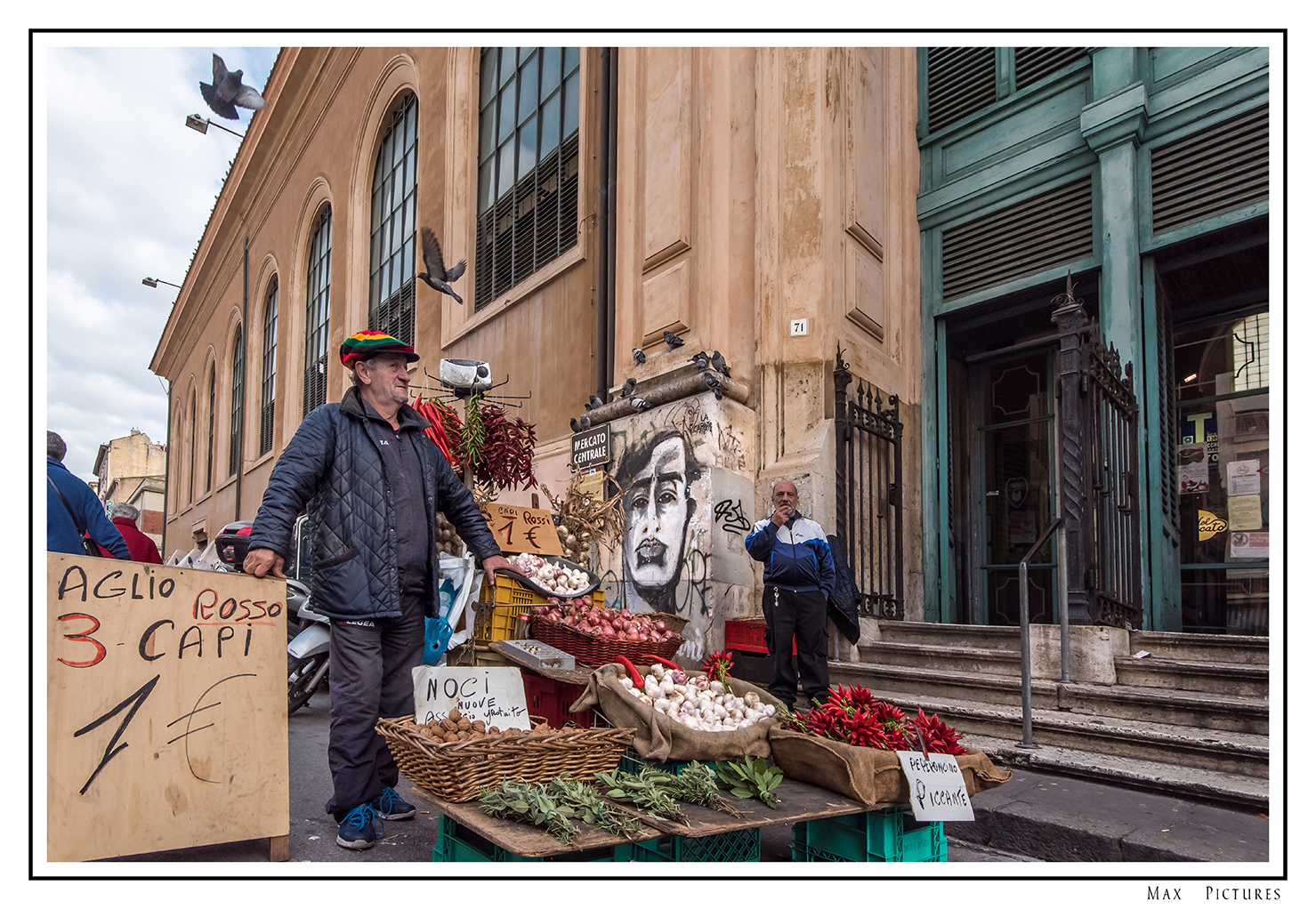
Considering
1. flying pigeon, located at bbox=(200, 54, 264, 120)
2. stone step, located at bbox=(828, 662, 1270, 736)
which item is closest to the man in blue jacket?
stone step, located at bbox=(828, 662, 1270, 736)

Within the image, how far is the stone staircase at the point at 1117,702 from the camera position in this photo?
4410 mm

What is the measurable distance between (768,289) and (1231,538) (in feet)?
14.4

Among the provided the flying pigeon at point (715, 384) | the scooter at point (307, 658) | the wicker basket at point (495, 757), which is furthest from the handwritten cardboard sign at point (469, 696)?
the flying pigeon at point (715, 384)

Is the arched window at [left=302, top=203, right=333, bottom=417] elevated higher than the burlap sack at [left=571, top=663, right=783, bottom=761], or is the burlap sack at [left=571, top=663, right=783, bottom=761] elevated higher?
the arched window at [left=302, top=203, right=333, bottom=417]

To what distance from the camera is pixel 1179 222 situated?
286 inches

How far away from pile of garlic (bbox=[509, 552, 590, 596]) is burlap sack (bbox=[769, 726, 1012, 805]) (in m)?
1.96

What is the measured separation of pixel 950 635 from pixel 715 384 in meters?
2.90

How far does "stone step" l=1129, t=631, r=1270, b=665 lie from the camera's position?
5273 mm

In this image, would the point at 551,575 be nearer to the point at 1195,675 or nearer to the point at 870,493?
the point at 870,493

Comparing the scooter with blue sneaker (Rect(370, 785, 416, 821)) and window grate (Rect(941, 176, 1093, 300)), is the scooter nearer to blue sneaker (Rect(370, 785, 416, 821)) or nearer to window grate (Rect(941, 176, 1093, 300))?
blue sneaker (Rect(370, 785, 416, 821))

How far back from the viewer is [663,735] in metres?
3.67

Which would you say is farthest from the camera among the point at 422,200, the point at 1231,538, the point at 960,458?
the point at 422,200

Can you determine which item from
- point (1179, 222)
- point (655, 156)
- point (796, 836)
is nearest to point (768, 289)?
point (655, 156)
